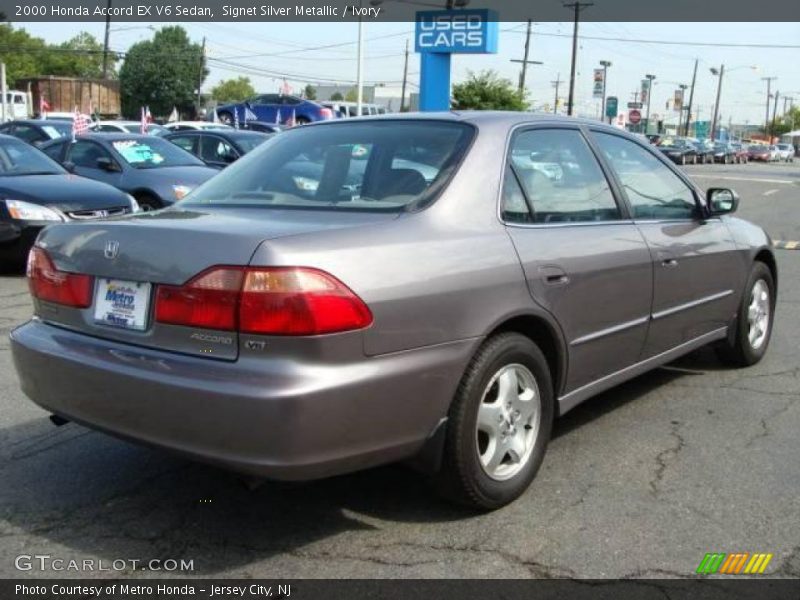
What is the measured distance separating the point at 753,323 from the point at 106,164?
28.7ft

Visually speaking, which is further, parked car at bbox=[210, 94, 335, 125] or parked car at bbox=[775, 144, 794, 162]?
parked car at bbox=[775, 144, 794, 162]

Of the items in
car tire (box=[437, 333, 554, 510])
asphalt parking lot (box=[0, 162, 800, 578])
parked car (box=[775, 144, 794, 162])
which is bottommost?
asphalt parking lot (box=[0, 162, 800, 578])

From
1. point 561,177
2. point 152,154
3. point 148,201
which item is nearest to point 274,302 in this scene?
point 561,177

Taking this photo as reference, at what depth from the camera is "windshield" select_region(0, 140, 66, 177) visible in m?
A: 9.64

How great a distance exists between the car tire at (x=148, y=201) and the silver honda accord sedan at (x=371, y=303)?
715 centimetres

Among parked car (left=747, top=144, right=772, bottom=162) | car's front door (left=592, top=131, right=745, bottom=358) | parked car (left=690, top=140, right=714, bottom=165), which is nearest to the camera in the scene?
car's front door (left=592, top=131, right=745, bottom=358)

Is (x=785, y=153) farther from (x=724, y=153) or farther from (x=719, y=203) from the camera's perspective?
(x=719, y=203)

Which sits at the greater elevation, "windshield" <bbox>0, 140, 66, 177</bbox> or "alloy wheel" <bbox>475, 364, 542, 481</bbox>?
"windshield" <bbox>0, 140, 66, 177</bbox>

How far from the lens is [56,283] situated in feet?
11.0

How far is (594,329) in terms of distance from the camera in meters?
3.89

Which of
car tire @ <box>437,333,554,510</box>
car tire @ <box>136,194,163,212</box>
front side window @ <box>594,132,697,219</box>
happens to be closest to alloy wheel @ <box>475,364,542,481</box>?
car tire @ <box>437,333,554,510</box>

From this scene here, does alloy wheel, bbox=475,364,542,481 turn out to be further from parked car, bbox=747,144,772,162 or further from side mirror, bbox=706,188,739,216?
parked car, bbox=747,144,772,162

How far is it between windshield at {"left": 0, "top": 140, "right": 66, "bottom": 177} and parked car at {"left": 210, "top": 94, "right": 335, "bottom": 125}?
28549mm

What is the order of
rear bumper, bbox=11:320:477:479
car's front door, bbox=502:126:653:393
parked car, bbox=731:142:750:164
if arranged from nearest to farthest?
1. rear bumper, bbox=11:320:477:479
2. car's front door, bbox=502:126:653:393
3. parked car, bbox=731:142:750:164
